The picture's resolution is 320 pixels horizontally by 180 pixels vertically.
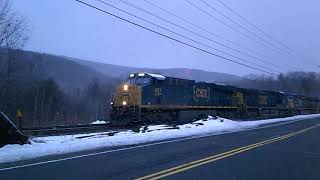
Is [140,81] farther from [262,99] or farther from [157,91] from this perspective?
[262,99]

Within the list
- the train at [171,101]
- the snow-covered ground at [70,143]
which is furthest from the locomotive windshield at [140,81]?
the snow-covered ground at [70,143]

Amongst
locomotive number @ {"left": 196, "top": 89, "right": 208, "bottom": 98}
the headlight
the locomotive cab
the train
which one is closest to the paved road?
the locomotive cab

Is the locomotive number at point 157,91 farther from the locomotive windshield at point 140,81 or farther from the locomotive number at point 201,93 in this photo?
the locomotive number at point 201,93

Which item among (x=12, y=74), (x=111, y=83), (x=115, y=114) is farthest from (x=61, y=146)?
(x=111, y=83)

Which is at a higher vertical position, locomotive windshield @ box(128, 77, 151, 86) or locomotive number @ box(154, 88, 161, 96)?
locomotive windshield @ box(128, 77, 151, 86)

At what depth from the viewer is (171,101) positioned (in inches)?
1315

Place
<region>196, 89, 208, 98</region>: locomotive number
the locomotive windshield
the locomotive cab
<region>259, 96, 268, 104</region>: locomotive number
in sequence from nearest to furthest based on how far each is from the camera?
the locomotive cab < the locomotive windshield < <region>196, 89, 208, 98</region>: locomotive number < <region>259, 96, 268, 104</region>: locomotive number

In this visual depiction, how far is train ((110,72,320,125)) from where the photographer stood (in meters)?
30.1

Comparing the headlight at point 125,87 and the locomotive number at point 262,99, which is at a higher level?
the locomotive number at point 262,99

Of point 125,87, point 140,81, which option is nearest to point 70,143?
point 125,87

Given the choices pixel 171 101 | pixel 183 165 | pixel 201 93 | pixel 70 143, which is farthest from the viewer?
pixel 201 93

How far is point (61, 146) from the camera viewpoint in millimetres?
15055

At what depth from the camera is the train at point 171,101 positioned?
3011cm

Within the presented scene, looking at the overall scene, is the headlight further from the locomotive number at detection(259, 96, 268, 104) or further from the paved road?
the locomotive number at detection(259, 96, 268, 104)
